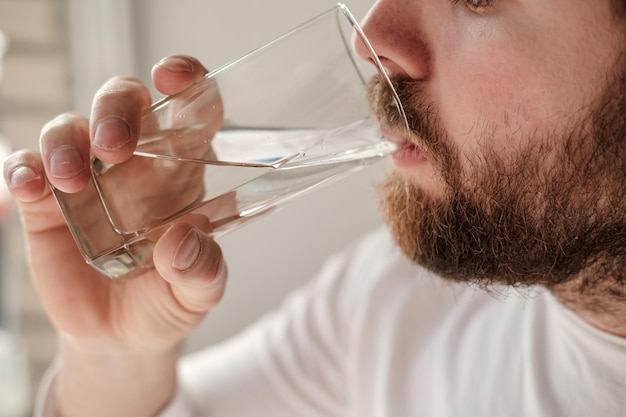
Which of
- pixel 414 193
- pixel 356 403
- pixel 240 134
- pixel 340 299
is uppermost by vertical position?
pixel 240 134

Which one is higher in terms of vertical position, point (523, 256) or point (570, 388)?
point (523, 256)

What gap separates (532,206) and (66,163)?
0.51 metres

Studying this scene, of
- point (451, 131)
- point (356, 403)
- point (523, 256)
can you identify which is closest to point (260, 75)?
point (451, 131)

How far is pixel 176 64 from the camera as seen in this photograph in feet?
2.80

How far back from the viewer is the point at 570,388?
0.93 meters

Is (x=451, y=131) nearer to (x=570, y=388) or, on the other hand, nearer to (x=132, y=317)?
(x=570, y=388)

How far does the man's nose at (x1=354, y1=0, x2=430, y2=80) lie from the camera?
31.6 inches

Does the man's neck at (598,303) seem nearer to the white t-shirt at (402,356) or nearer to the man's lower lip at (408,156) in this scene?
the white t-shirt at (402,356)

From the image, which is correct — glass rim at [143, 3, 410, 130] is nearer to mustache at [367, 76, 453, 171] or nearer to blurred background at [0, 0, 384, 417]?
mustache at [367, 76, 453, 171]

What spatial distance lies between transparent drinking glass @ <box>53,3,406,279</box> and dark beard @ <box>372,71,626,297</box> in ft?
0.27

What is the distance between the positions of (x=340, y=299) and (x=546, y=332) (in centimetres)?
40

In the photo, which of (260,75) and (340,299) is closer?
(260,75)

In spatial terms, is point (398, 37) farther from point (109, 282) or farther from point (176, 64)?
point (109, 282)

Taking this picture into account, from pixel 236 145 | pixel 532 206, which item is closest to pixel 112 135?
pixel 236 145
